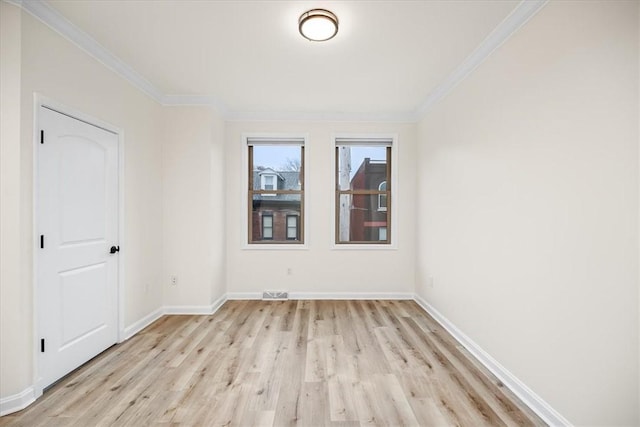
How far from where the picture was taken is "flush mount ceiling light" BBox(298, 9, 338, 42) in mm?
2127

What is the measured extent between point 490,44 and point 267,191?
123 inches

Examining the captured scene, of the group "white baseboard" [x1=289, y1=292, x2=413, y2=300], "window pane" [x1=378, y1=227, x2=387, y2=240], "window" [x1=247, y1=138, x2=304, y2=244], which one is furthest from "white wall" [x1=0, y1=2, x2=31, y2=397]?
"window pane" [x1=378, y1=227, x2=387, y2=240]

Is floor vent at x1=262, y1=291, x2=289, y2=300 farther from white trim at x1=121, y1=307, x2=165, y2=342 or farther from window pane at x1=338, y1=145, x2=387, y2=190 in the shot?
window pane at x1=338, y1=145, x2=387, y2=190

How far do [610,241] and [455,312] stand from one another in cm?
Result: 184

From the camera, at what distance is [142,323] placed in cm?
333

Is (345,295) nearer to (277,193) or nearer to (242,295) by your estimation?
(242,295)

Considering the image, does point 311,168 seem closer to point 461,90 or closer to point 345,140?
point 345,140

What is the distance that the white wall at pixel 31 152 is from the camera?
1.89 meters

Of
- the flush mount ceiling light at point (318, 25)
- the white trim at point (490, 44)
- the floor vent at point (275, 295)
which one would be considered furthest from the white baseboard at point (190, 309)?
the white trim at point (490, 44)

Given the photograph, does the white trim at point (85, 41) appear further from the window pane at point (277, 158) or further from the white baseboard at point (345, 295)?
the white baseboard at point (345, 295)

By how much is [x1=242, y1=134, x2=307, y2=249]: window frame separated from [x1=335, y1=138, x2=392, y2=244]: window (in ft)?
1.77

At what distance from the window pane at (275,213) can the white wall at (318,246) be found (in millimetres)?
205

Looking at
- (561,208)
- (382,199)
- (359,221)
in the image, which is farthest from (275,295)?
(561,208)

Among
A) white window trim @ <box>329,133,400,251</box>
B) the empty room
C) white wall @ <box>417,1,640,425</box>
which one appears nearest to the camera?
white wall @ <box>417,1,640,425</box>
